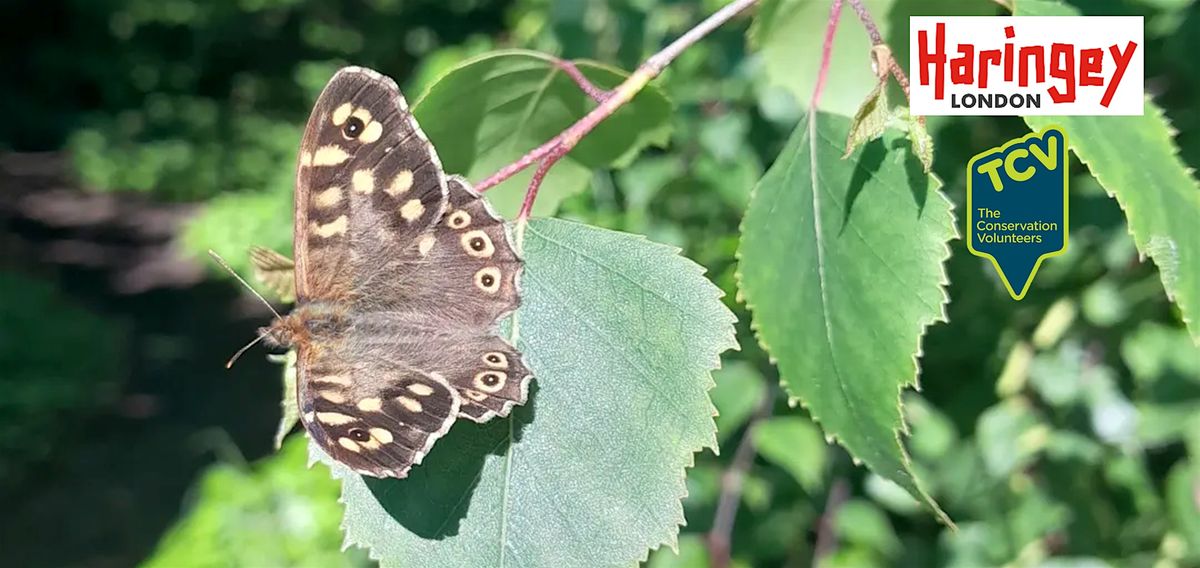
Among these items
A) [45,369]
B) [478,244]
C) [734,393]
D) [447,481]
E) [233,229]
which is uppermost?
[478,244]

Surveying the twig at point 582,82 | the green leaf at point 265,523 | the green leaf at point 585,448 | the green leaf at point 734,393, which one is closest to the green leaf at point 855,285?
the green leaf at point 585,448

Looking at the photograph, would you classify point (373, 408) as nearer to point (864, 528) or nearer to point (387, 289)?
point (387, 289)

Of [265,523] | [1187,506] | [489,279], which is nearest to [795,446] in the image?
[1187,506]

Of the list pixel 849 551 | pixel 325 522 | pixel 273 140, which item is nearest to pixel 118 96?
pixel 273 140

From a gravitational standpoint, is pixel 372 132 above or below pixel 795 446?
above

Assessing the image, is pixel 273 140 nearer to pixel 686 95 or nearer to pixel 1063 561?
pixel 686 95

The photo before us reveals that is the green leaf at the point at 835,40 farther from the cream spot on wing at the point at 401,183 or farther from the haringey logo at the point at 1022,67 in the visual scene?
the cream spot on wing at the point at 401,183
